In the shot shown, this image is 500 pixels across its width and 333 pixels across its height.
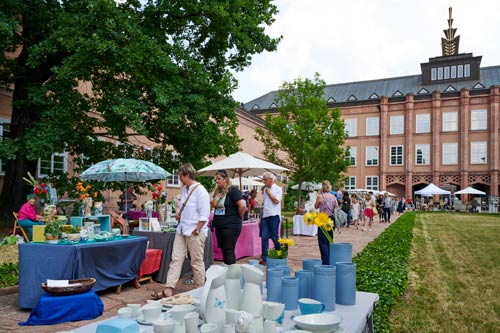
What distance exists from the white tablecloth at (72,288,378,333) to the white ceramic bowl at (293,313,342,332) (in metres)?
0.08

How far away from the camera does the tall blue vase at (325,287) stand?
249cm

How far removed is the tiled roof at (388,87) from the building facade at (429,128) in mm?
100

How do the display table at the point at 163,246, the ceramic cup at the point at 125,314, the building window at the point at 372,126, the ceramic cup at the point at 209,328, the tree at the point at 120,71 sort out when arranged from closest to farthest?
the ceramic cup at the point at 209,328, the ceramic cup at the point at 125,314, the display table at the point at 163,246, the tree at the point at 120,71, the building window at the point at 372,126

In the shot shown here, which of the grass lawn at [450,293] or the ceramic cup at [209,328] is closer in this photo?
the ceramic cup at [209,328]

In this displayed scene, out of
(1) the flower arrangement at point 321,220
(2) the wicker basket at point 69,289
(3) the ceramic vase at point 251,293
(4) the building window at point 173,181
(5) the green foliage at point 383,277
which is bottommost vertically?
(5) the green foliage at point 383,277

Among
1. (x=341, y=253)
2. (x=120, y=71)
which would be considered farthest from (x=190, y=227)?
(x=120, y=71)

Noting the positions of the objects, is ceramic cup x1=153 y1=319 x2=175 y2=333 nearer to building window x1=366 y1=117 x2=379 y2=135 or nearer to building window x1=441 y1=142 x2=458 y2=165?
building window x1=441 y1=142 x2=458 y2=165

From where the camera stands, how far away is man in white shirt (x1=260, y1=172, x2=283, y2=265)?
317 inches

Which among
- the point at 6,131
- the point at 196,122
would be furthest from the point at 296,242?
the point at 6,131

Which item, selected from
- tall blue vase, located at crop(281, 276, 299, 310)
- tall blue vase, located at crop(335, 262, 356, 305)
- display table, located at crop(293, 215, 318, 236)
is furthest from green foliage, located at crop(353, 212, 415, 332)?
display table, located at crop(293, 215, 318, 236)

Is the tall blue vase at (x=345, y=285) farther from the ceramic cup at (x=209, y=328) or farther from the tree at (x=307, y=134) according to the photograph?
the tree at (x=307, y=134)

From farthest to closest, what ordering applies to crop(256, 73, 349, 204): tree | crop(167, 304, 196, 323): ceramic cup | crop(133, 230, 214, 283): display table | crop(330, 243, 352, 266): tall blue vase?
crop(256, 73, 349, 204): tree, crop(133, 230, 214, 283): display table, crop(330, 243, 352, 266): tall blue vase, crop(167, 304, 196, 323): ceramic cup

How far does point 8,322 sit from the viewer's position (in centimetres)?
474

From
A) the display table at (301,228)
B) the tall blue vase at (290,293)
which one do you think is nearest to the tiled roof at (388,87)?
the display table at (301,228)
